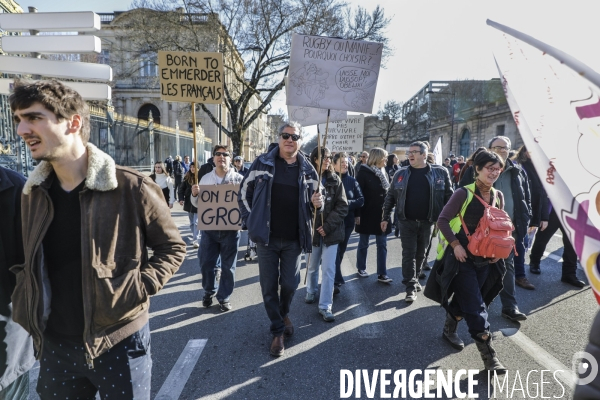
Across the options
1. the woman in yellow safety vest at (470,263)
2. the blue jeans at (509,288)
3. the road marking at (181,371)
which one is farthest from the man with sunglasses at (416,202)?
the road marking at (181,371)

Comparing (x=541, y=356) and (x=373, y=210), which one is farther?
(x=373, y=210)

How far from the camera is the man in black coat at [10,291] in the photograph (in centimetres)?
189

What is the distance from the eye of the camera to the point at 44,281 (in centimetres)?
168

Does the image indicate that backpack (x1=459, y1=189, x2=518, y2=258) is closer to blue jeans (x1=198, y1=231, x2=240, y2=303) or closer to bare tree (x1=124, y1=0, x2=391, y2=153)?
blue jeans (x1=198, y1=231, x2=240, y2=303)

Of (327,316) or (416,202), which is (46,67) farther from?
(416,202)

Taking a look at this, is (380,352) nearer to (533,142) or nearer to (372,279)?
(372,279)

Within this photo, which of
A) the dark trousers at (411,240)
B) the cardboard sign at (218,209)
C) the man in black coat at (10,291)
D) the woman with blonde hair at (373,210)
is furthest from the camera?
the woman with blonde hair at (373,210)

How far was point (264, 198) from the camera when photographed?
351cm

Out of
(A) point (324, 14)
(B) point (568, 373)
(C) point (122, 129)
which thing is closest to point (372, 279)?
(B) point (568, 373)

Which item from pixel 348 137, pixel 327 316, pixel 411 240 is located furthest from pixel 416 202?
pixel 348 137

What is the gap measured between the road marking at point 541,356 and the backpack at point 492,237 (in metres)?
1.05

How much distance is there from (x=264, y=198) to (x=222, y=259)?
1.52 m

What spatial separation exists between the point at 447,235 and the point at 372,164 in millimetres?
2846

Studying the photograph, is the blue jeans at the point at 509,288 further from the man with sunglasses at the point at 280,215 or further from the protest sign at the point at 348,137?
the protest sign at the point at 348,137
